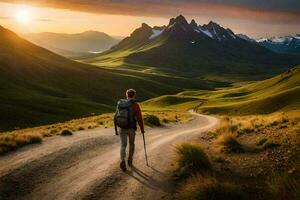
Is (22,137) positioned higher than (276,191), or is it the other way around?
(22,137)

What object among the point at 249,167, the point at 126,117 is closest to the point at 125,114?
the point at 126,117

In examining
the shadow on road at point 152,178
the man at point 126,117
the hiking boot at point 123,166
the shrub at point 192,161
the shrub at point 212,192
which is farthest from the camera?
the man at point 126,117

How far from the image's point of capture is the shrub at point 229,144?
61.1 ft

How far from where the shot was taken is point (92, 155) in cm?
1995

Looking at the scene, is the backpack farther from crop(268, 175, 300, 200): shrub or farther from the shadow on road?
crop(268, 175, 300, 200): shrub

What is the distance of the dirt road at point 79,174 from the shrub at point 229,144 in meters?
2.48

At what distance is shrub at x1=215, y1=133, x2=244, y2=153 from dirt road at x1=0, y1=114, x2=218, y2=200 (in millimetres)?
2483

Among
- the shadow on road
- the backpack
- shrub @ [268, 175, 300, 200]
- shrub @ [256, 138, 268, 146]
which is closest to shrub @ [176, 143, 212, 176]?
the shadow on road

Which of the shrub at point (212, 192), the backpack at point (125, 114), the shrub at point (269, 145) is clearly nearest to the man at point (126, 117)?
the backpack at point (125, 114)

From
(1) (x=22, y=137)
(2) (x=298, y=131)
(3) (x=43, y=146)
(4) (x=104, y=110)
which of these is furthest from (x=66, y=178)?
(4) (x=104, y=110)

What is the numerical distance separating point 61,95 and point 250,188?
429 ft

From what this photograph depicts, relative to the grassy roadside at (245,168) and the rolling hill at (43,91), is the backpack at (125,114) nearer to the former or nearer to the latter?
the grassy roadside at (245,168)

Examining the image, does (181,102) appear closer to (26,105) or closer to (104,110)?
(104,110)

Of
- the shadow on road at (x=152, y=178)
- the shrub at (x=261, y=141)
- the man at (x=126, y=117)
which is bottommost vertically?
the shadow on road at (x=152, y=178)
